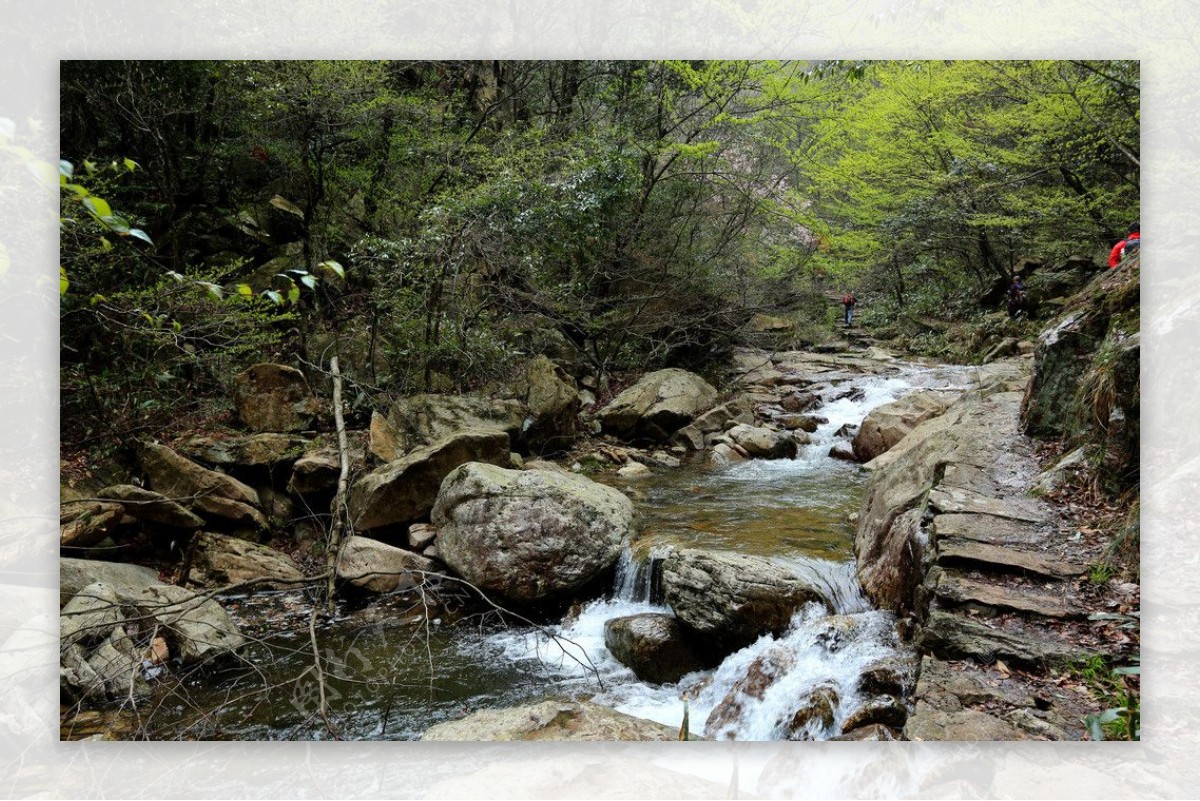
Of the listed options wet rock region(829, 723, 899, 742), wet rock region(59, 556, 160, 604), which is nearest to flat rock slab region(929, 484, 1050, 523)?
wet rock region(829, 723, 899, 742)

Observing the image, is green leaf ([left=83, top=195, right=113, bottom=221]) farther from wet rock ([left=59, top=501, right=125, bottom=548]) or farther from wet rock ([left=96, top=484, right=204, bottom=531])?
wet rock ([left=96, top=484, right=204, bottom=531])

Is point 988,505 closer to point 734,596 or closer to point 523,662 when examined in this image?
point 734,596

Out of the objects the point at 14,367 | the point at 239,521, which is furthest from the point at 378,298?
the point at 14,367

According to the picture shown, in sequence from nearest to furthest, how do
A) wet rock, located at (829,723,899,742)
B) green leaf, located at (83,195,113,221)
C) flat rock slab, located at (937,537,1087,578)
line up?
green leaf, located at (83,195,113,221), wet rock, located at (829,723,899,742), flat rock slab, located at (937,537,1087,578)

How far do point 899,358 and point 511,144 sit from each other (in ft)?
25.8

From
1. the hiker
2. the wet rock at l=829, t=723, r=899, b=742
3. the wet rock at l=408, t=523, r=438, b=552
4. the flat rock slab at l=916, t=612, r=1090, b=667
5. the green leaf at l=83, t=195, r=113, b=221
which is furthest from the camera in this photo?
the hiker

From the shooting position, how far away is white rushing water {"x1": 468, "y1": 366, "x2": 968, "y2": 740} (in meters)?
3.01

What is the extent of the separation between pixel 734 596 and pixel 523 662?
1.19 meters

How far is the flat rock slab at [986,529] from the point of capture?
9.92 feet

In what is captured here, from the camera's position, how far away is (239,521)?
502 centimetres

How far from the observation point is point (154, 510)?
15.0 ft

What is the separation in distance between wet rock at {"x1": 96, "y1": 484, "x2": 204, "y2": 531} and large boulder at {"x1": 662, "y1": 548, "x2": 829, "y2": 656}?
3361 millimetres

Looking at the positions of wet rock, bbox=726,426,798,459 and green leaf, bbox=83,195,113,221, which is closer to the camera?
green leaf, bbox=83,195,113,221

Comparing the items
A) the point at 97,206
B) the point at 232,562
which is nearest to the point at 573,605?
the point at 232,562
